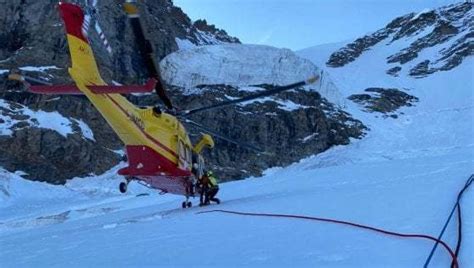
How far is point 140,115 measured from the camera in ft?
34.5

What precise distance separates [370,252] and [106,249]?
10.4 ft

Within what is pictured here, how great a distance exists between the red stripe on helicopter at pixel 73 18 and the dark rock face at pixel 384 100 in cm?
4605

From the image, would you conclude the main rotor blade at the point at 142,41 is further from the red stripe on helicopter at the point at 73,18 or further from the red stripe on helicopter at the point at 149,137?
the red stripe on helicopter at the point at 73,18

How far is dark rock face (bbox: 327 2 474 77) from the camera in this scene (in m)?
68.8

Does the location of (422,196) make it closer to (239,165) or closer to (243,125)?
(239,165)

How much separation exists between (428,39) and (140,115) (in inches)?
3016

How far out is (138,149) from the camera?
420 inches

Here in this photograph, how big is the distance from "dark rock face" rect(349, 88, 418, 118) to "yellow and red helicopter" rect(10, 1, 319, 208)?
142 ft

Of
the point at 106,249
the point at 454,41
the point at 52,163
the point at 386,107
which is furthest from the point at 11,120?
the point at 454,41

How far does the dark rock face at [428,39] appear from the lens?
68.8m

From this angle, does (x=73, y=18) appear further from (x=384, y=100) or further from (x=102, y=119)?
→ (x=384, y=100)

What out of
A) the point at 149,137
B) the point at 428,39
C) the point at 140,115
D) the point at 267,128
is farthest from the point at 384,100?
the point at 140,115

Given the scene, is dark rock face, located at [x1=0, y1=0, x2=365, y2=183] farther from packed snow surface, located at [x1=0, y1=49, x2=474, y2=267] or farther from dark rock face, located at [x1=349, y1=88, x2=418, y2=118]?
Answer: packed snow surface, located at [x1=0, y1=49, x2=474, y2=267]

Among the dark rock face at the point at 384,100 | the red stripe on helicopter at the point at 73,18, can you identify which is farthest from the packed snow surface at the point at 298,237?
the dark rock face at the point at 384,100
